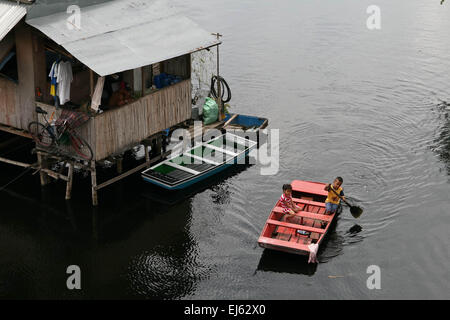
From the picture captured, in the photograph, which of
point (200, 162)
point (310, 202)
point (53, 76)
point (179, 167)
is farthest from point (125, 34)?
point (310, 202)

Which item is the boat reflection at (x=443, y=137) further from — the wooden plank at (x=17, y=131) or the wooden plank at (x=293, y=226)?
the wooden plank at (x=17, y=131)

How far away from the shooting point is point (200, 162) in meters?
27.5

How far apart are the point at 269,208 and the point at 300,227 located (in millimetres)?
2977

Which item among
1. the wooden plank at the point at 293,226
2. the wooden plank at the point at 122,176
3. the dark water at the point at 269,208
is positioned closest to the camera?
the dark water at the point at 269,208

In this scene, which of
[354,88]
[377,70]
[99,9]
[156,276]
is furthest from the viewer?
[377,70]

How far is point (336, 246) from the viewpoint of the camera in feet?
75.6

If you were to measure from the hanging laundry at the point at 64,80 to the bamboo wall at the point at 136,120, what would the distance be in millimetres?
668

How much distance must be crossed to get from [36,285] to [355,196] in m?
12.6

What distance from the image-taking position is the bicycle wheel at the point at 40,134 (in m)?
24.2

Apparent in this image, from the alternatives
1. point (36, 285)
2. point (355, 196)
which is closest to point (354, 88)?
point (355, 196)

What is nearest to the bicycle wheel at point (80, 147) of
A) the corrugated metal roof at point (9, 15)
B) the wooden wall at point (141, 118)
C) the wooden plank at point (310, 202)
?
the wooden wall at point (141, 118)

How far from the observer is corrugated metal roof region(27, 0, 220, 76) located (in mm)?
22312

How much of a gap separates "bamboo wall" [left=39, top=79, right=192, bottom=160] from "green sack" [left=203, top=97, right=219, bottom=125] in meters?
2.19
